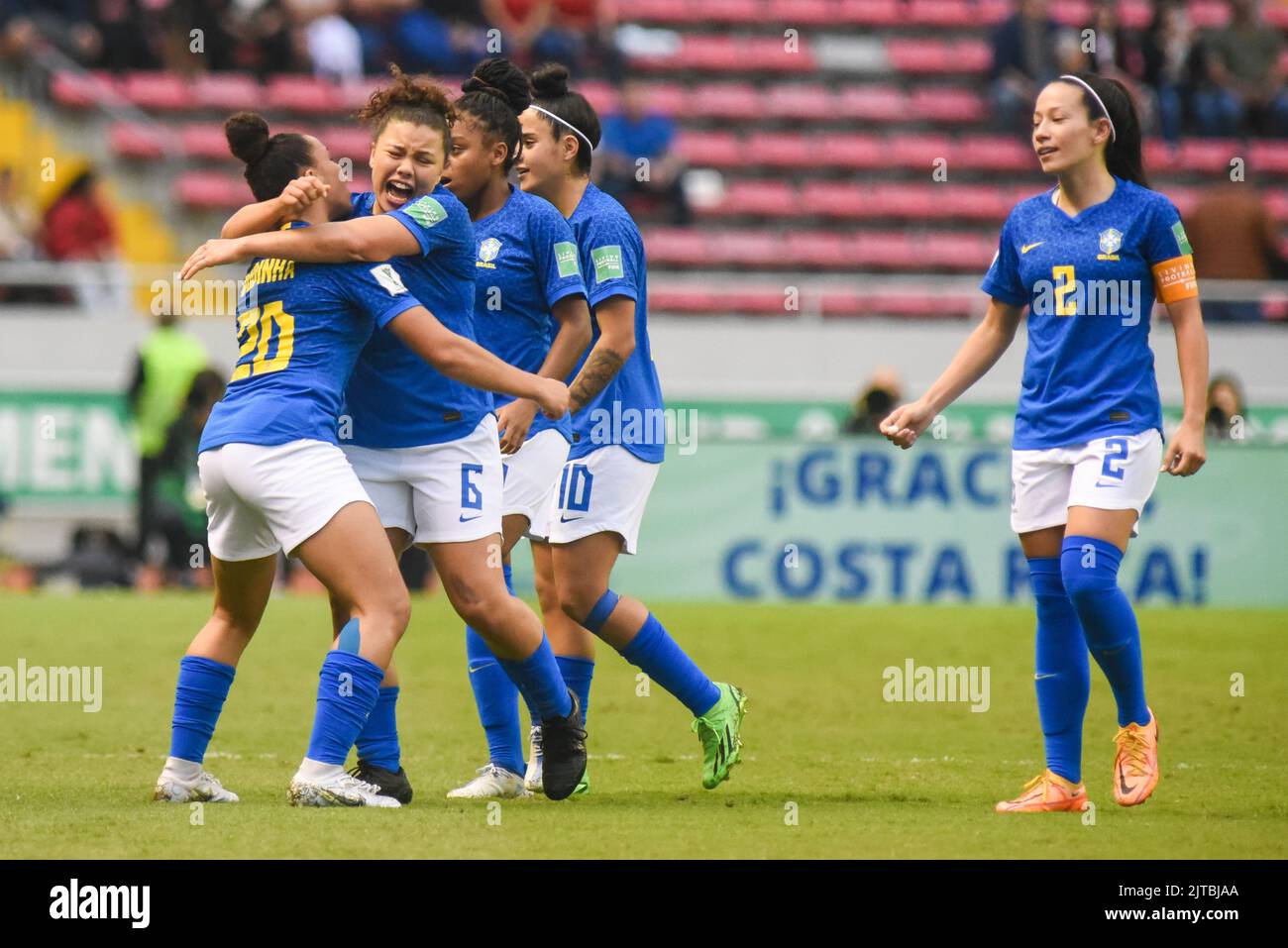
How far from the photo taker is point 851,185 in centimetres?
2020

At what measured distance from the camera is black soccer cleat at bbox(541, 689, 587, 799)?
6.21m

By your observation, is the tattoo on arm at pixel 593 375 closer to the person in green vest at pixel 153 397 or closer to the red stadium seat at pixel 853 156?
the person in green vest at pixel 153 397

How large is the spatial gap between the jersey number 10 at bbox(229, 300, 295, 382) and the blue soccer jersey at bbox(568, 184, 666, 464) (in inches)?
49.2

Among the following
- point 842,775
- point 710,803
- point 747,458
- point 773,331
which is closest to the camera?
point 710,803

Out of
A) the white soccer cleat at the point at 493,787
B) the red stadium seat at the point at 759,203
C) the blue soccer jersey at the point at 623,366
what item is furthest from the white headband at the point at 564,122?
the red stadium seat at the point at 759,203

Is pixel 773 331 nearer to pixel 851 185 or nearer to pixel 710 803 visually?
pixel 851 185

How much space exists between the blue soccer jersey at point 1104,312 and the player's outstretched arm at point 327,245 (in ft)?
6.75

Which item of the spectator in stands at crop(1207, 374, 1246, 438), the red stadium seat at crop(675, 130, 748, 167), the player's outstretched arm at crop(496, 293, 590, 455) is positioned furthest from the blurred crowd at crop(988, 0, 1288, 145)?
the player's outstretched arm at crop(496, 293, 590, 455)

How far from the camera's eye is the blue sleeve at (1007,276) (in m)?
6.53

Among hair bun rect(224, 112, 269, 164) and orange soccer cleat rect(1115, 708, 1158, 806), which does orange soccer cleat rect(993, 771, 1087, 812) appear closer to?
orange soccer cleat rect(1115, 708, 1158, 806)

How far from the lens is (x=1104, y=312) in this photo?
20.4ft

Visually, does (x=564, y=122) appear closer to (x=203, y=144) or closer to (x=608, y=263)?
(x=608, y=263)

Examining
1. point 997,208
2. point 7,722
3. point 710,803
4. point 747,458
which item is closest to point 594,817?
point 710,803

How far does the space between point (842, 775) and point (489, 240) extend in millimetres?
2296
